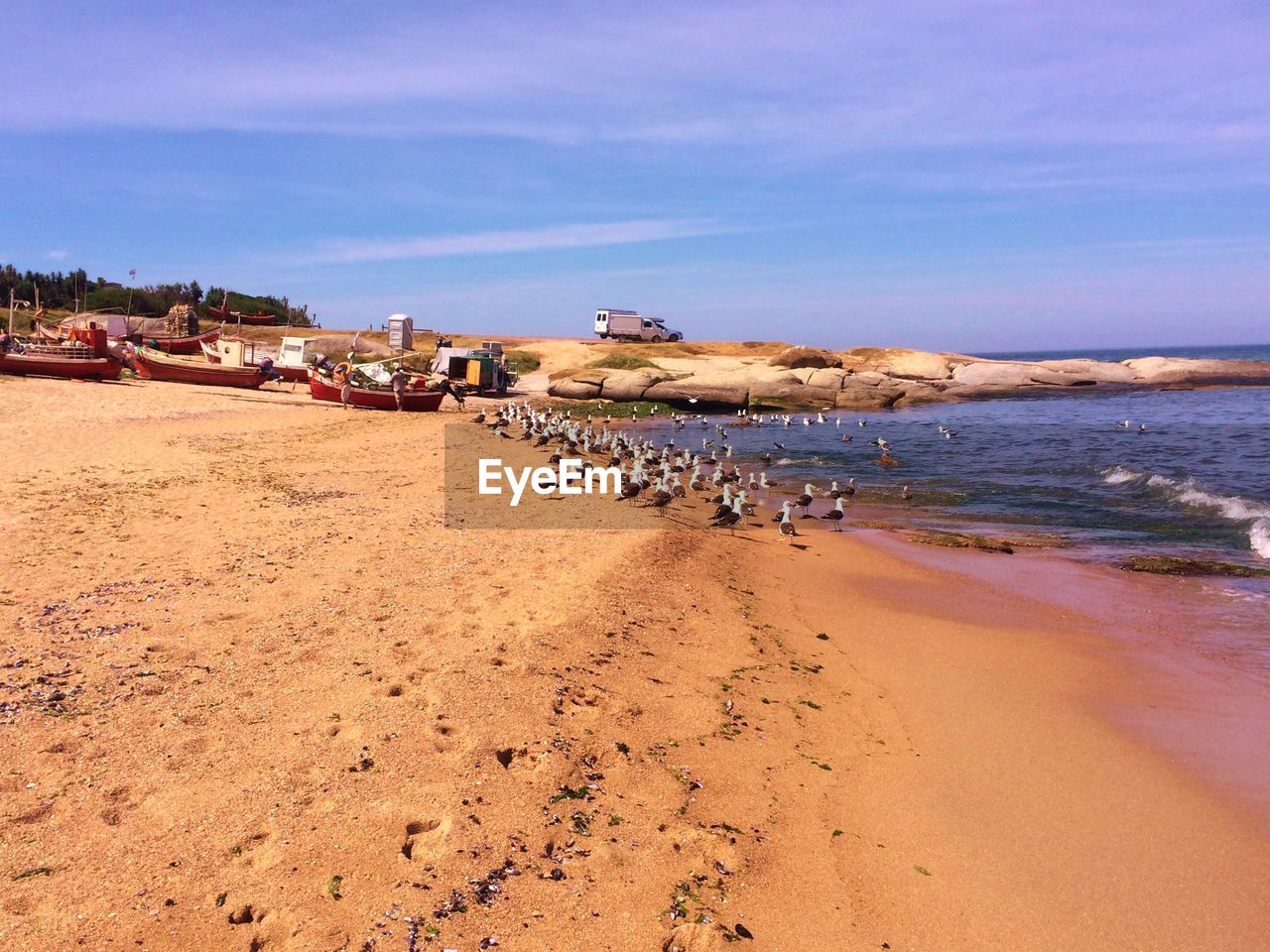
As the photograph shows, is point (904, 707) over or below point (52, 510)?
below

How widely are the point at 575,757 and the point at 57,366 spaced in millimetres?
32589

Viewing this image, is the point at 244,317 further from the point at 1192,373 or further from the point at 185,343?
the point at 1192,373

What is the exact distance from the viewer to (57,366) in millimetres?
30000

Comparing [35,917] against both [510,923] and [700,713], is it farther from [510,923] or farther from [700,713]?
[700,713]

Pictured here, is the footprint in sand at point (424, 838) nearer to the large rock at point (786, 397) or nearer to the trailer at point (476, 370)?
the trailer at point (476, 370)

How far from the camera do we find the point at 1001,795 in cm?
584

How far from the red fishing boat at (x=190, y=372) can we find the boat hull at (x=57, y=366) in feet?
9.48

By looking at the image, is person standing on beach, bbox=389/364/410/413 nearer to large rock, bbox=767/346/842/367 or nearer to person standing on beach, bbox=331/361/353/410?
person standing on beach, bbox=331/361/353/410

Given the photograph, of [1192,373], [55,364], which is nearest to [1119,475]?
[55,364]

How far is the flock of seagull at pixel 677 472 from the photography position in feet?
49.8

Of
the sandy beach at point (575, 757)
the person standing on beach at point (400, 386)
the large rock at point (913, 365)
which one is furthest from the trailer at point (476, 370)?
the sandy beach at point (575, 757)

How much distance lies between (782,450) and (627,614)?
800 inches

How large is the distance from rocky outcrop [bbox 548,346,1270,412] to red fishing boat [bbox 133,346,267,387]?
14345mm

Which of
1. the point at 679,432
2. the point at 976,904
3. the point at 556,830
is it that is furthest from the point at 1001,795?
the point at 679,432
